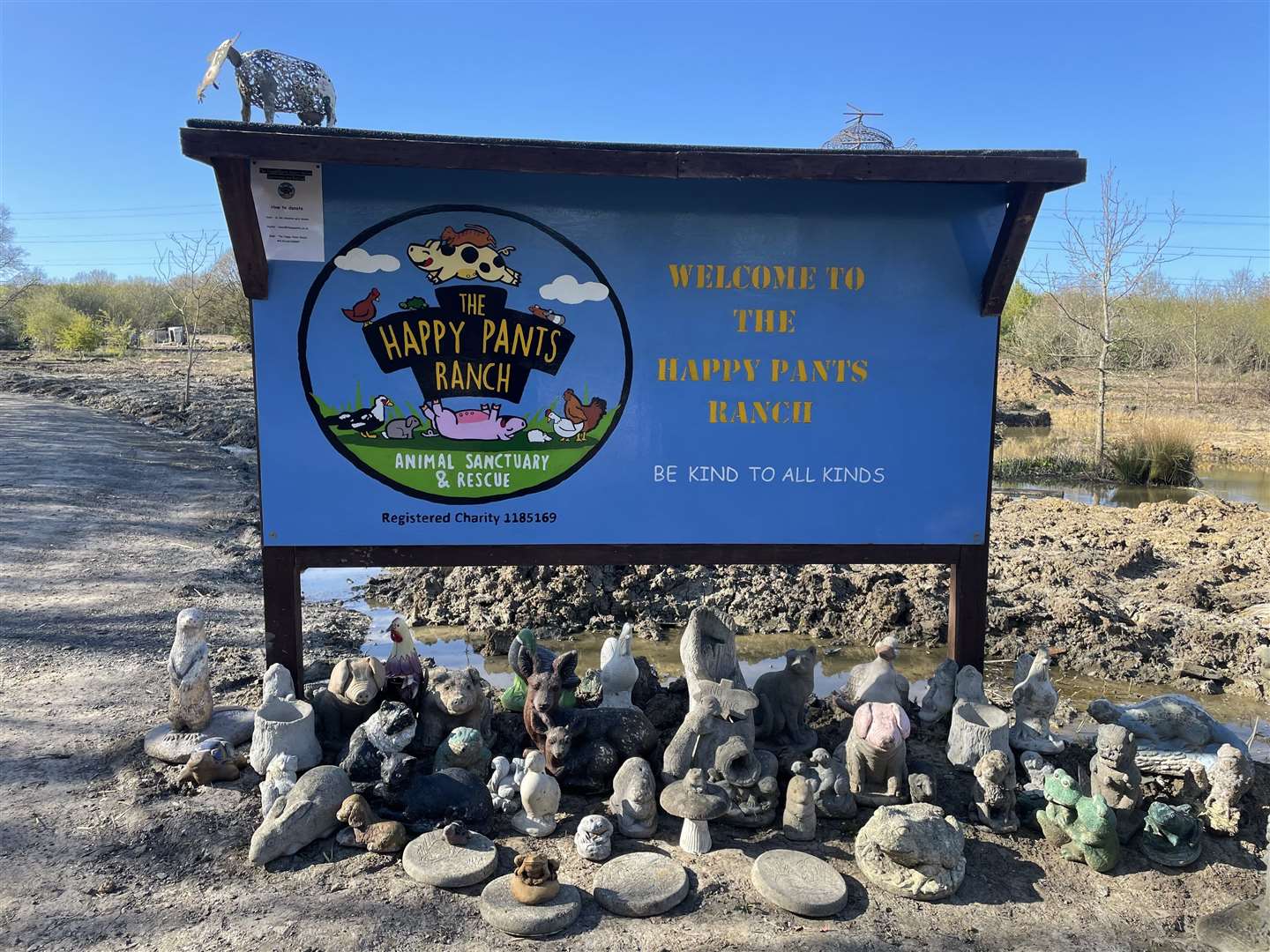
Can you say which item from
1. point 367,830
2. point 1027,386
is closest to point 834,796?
point 367,830

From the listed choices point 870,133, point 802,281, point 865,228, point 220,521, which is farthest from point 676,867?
point 220,521

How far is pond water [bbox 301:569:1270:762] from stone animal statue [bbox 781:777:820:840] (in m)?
2.64

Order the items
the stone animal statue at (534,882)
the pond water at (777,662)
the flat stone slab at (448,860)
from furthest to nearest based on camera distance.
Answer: the pond water at (777,662) → the flat stone slab at (448,860) → the stone animal statue at (534,882)

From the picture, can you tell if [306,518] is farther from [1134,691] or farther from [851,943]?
[1134,691]

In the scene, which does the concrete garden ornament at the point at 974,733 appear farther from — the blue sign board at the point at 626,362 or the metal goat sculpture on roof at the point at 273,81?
the metal goat sculpture on roof at the point at 273,81

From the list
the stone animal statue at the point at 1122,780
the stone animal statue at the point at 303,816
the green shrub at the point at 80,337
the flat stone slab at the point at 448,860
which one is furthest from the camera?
the green shrub at the point at 80,337

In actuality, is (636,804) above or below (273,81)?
below

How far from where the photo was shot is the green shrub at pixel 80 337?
122ft

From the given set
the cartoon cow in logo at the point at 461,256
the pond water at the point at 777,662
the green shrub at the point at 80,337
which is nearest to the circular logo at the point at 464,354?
the cartoon cow in logo at the point at 461,256

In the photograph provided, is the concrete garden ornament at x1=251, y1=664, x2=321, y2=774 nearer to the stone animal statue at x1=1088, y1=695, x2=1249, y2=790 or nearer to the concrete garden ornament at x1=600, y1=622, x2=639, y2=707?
the concrete garden ornament at x1=600, y1=622, x2=639, y2=707

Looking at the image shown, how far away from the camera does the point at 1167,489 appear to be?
15.8 metres

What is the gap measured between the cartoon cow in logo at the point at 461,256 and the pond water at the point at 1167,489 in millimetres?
13214

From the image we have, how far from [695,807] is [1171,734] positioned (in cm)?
289

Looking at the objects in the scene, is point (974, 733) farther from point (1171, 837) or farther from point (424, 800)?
point (424, 800)
